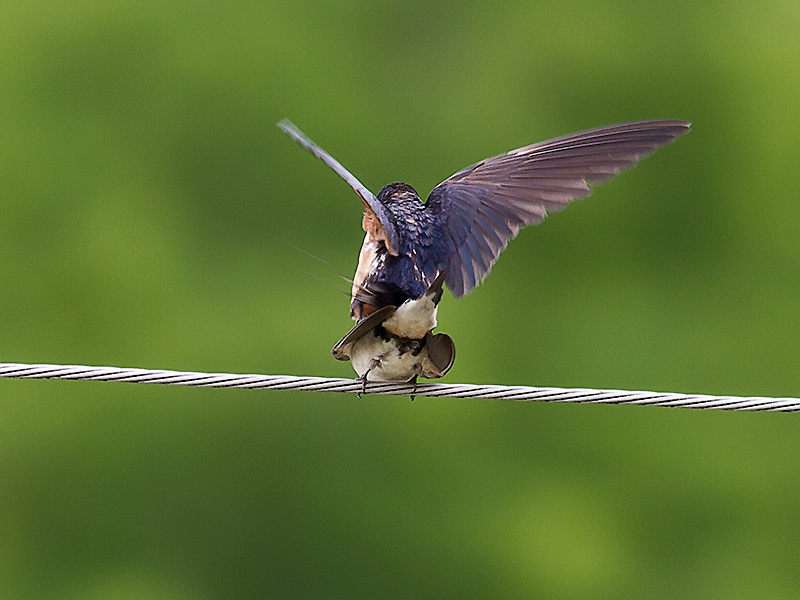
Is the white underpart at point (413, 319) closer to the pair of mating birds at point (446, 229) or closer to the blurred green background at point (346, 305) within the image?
the pair of mating birds at point (446, 229)

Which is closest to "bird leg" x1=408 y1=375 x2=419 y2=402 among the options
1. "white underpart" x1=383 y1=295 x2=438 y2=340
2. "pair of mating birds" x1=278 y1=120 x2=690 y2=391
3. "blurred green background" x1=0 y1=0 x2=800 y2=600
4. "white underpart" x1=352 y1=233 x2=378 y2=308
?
"pair of mating birds" x1=278 y1=120 x2=690 y2=391

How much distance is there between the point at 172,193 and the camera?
9383mm

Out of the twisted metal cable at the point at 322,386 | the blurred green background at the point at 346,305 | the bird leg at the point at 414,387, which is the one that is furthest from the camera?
the blurred green background at the point at 346,305

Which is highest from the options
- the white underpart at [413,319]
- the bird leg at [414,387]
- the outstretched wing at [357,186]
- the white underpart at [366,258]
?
the outstretched wing at [357,186]

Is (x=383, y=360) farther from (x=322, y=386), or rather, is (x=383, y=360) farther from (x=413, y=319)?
(x=322, y=386)

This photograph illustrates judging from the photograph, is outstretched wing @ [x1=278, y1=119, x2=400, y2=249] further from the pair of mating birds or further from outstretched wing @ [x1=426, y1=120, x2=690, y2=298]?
outstretched wing @ [x1=426, y1=120, x2=690, y2=298]

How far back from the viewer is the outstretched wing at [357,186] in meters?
2.25

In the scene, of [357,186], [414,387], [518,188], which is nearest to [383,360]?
[414,387]

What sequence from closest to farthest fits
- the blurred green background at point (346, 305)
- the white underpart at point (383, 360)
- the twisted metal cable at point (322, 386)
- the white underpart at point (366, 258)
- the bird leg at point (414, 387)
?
1. the twisted metal cable at point (322, 386)
2. the bird leg at point (414, 387)
3. the white underpart at point (383, 360)
4. the white underpart at point (366, 258)
5. the blurred green background at point (346, 305)

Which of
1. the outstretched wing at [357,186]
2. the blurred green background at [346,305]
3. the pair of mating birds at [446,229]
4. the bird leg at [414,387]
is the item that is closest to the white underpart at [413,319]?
the pair of mating birds at [446,229]

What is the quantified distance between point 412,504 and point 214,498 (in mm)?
1504

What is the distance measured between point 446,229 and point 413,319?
1.71ft

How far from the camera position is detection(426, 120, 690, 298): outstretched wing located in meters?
2.82

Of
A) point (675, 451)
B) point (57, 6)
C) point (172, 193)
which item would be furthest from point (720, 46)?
point (57, 6)
